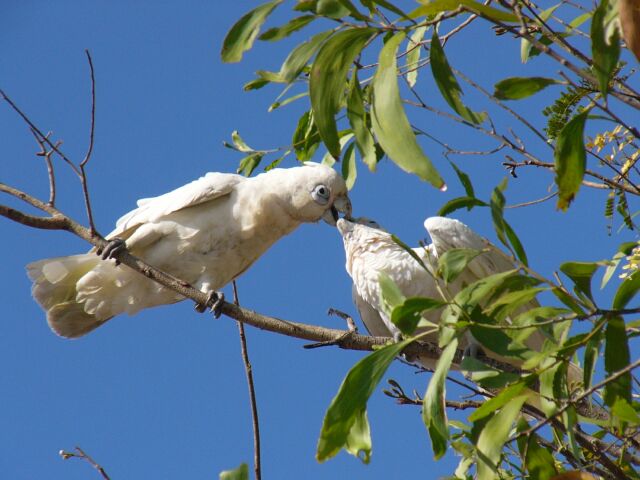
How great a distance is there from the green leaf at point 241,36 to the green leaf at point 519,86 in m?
0.57

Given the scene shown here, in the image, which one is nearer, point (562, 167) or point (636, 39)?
point (636, 39)

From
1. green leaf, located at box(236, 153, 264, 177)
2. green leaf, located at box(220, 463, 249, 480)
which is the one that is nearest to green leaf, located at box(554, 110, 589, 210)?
green leaf, located at box(220, 463, 249, 480)

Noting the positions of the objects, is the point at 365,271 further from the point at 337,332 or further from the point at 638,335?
the point at 638,335

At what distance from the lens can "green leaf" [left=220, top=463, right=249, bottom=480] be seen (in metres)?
2.12

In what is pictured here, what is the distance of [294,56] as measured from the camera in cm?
197

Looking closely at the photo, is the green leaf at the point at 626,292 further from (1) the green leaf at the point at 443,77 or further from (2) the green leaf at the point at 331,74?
(2) the green leaf at the point at 331,74

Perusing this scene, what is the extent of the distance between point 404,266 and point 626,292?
5.43 feet

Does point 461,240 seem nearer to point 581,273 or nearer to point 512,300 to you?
point 512,300

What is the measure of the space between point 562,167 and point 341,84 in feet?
1.81

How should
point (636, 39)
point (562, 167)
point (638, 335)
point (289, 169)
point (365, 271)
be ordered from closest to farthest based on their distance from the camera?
point (636, 39) < point (562, 167) < point (638, 335) < point (365, 271) < point (289, 169)

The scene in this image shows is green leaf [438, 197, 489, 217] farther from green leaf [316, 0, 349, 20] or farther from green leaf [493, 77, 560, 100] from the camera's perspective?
green leaf [316, 0, 349, 20]

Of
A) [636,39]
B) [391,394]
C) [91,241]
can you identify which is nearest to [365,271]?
[391,394]

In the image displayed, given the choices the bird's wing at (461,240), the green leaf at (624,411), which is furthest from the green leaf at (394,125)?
the bird's wing at (461,240)

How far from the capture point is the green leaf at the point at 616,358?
1851 millimetres
